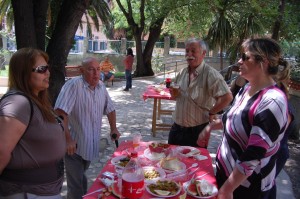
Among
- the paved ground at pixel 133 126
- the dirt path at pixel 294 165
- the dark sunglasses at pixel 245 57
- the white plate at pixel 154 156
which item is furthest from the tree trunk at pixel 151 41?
the dark sunglasses at pixel 245 57

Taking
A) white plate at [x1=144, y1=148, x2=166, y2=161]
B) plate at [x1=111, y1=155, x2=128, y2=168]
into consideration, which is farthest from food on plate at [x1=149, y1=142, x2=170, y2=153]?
plate at [x1=111, y1=155, x2=128, y2=168]

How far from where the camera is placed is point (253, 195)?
2.03 metres

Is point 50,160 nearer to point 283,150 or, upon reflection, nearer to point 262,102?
point 262,102

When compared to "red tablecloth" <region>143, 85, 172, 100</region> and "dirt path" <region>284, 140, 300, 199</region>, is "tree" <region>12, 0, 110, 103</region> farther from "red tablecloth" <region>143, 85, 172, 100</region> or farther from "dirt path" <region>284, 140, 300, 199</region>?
"dirt path" <region>284, 140, 300, 199</region>

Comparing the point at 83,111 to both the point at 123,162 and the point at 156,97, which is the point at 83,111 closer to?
the point at 123,162

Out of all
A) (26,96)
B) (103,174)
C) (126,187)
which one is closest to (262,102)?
(126,187)

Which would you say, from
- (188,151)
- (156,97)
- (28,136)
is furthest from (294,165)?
(28,136)

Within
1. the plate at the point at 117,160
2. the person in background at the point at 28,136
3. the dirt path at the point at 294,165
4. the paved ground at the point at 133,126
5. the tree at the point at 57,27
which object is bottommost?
the dirt path at the point at 294,165

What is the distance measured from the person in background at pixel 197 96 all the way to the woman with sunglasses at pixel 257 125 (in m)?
1.16

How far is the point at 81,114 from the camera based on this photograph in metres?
2.91

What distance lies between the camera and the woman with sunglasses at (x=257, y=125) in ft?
5.81

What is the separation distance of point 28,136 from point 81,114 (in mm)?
1130

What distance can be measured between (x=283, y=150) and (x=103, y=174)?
4.48ft

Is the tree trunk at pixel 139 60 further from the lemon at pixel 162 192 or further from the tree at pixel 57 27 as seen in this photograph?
the lemon at pixel 162 192
